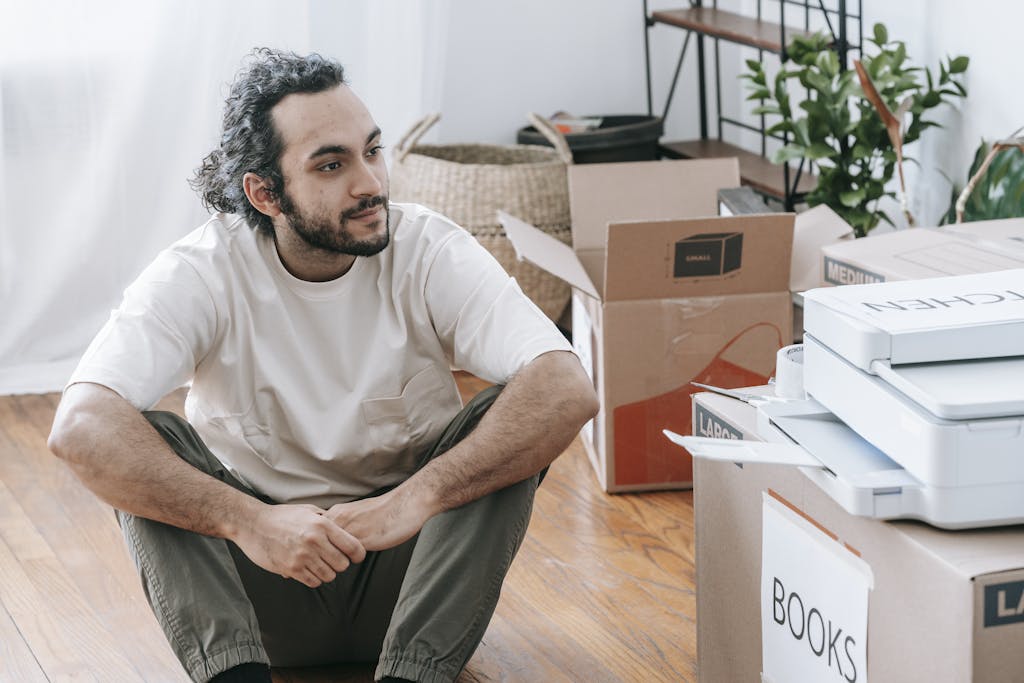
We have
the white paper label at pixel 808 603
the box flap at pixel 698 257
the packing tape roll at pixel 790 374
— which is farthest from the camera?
the box flap at pixel 698 257

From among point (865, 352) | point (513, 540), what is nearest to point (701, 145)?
point (513, 540)

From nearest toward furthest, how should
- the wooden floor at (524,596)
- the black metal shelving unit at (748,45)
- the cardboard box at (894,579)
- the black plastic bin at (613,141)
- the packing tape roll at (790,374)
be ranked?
the cardboard box at (894,579), the packing tape roll at (790,374), the wooden floor at (524,596), the black metal shelving unit at (748,45), the black plastic bin at (613,141)

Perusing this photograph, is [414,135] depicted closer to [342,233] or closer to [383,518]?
[342,233]

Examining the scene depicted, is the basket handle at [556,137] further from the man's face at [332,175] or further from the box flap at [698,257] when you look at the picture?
the man's face at [332,175]

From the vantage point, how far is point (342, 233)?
169cm

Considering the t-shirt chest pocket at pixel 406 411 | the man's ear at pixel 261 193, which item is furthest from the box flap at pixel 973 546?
the man's ear at pixel 261 193

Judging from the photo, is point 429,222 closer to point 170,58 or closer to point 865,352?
point 865,352

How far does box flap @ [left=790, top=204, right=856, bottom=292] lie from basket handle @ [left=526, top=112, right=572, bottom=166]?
2.86 ft

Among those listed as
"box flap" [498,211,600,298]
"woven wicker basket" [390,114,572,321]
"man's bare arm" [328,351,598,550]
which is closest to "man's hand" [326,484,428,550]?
"man's bare arm" [328,351,598,550]

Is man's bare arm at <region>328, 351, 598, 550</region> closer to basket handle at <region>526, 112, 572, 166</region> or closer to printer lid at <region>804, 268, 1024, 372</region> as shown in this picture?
printer lid at <region>804, 268, 1024, 372</region>

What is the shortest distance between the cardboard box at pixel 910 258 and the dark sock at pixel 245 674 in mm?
990

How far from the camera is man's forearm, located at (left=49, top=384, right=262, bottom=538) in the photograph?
1514 mm

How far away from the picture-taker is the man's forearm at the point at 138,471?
1514 millimetres

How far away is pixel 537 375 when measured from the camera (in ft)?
5.34
